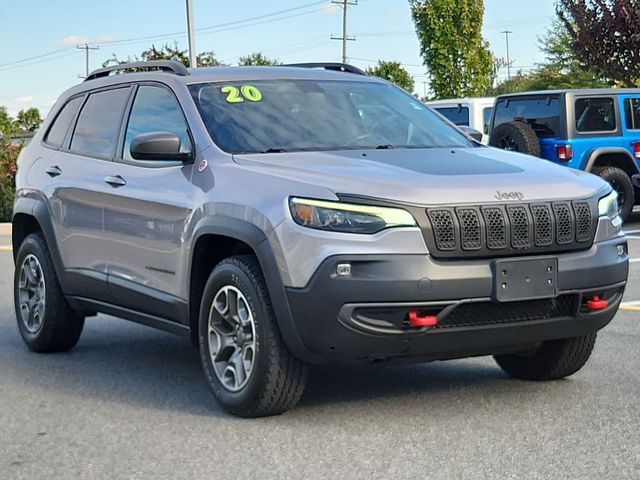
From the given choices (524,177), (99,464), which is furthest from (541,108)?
(99,464)

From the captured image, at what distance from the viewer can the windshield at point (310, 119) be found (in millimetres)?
6426

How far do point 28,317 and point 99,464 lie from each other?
3.12 metres

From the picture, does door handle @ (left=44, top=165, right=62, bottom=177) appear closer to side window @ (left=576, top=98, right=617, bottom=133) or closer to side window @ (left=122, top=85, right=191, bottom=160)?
side window @ (left=122, top=85, right=191, bottom=160)

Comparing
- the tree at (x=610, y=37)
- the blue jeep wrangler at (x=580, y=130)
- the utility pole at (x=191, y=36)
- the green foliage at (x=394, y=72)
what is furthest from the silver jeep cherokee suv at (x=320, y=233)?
the green foliage at (x=394, y=72)

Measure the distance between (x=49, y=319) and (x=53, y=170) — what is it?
0.91 metres

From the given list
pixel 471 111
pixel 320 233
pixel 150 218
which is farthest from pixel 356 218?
pixel 471 111

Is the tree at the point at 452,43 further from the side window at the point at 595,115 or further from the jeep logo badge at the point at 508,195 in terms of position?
the jeep logo badge at the point at 508,195

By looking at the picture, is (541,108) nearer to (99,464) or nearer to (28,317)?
(28,317)

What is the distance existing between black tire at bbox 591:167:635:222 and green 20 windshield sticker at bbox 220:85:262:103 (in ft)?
37.4

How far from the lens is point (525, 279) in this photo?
18.2ft

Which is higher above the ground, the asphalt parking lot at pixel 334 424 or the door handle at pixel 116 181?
the door handle at pixel 116 181

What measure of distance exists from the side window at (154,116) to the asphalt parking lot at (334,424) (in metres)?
1.32

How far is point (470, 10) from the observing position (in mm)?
52594

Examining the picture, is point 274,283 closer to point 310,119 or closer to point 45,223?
point 310,119
